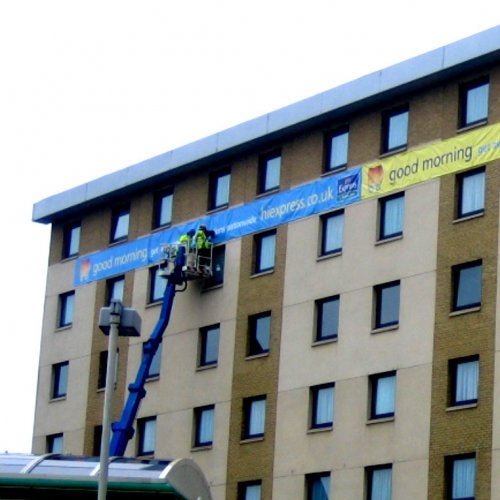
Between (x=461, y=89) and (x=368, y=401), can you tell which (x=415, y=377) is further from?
(x=461, y=89)

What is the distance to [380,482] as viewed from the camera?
4897 cm

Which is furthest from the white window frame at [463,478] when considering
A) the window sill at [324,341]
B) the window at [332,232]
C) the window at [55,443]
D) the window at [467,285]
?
the window at [55,443]

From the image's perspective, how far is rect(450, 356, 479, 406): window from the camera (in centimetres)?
4669

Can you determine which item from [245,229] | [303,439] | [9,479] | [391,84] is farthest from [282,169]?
[9,479]

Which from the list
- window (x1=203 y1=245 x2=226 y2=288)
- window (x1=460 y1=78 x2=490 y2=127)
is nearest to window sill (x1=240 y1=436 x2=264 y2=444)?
window (x1=203 y1=245 x2=226 y2=288)

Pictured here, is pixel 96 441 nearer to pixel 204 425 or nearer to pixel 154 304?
pixel 154 304

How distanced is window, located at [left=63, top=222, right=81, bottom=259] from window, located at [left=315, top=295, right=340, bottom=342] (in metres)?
15.9

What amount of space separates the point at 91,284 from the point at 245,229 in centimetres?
976

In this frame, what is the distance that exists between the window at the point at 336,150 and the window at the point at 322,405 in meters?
7.59

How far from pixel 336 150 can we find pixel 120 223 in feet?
41.5

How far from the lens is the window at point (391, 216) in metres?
50.7

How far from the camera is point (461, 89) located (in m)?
50.0

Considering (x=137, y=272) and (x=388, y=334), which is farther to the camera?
(x=137, y=272)

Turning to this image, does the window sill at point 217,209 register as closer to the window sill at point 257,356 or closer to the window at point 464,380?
the window sill at point 257,356
